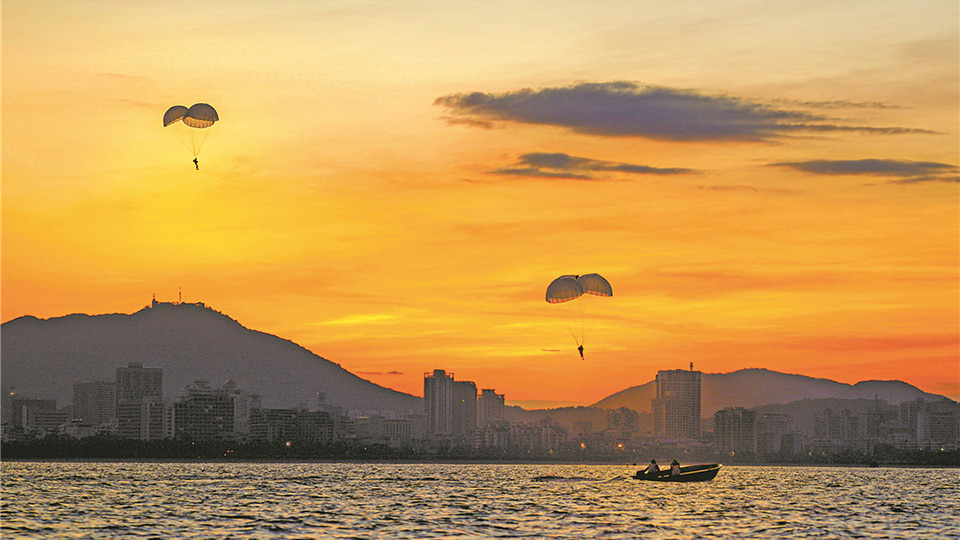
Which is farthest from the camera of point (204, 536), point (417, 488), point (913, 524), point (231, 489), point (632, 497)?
point (417, 488)

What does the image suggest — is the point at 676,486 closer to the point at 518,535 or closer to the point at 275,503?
the point at 275,503

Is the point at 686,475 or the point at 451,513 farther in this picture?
the point at 686,475

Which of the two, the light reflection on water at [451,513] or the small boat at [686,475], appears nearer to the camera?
the light reflection on water at [451,513]

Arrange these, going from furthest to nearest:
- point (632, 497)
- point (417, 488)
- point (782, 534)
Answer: point (417, 488) < point (632, 497) < point (782, 534)

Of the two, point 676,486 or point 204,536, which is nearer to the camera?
point 204,536

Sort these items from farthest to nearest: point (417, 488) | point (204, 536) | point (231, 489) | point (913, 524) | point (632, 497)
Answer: point (417, 488) → point (231, 489) → point (632, 497) → point (913, 524) → point (204, 536)

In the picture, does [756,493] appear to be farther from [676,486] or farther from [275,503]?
[275,503]

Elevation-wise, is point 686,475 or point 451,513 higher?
point 451,513

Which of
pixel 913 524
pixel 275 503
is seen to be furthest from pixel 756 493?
pixel 275 503

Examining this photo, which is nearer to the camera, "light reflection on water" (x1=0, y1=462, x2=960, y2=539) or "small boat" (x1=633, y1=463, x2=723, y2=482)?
"light reflection on water" (x1=0, y1=462, x2=960, y2=539)

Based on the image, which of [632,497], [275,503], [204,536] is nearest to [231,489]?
[275,503]
